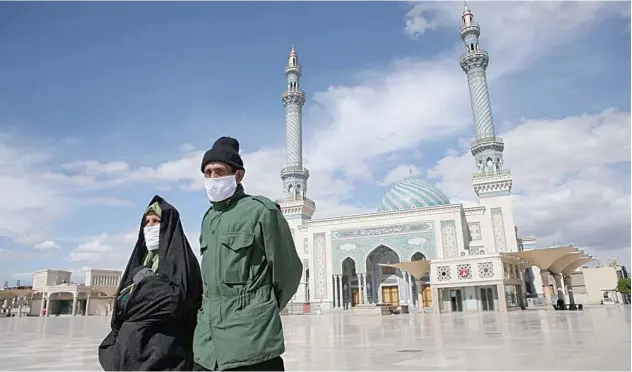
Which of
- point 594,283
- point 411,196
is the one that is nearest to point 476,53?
point 411,196

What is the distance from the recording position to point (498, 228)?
2111cm

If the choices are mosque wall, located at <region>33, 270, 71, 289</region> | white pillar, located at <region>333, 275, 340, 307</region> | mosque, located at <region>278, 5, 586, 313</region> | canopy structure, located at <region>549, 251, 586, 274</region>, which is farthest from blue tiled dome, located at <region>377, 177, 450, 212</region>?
mosque wall, located at <region>33, 270, 71, 289</region>

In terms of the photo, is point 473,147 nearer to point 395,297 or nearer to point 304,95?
point 395,297

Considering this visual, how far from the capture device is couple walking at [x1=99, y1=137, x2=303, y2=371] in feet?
4.43

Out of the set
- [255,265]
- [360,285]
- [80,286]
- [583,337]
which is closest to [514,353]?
[583,337]

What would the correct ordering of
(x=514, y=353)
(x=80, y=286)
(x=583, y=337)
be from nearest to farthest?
(x=514, y=353) → (x=583, y=337) → (x=80, y=286)

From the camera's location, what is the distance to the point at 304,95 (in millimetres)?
27781

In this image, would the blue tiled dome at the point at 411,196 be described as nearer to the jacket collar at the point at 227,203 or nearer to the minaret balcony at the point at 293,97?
the minaret balcony at the point at 293,97

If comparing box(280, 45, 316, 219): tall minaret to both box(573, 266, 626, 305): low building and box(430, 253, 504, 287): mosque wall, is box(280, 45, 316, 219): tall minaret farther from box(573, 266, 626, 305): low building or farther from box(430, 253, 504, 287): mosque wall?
box(573, 266, 626, 305): low building

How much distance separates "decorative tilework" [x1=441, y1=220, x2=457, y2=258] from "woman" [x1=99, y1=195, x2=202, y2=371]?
66.2 feet

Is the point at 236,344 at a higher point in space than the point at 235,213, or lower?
lower

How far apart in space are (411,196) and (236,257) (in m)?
24.4

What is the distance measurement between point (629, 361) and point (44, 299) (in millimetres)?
35679

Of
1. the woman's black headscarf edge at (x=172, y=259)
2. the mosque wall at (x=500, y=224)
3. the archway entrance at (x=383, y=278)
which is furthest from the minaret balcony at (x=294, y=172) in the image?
the woman's black headscarf edge at (x=172, y=259)
